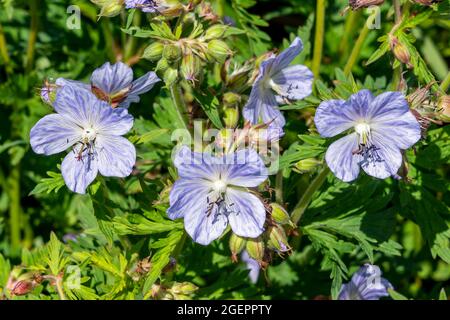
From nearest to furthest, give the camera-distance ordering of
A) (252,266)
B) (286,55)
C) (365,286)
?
(286,55) < (365,286) < (252,266)

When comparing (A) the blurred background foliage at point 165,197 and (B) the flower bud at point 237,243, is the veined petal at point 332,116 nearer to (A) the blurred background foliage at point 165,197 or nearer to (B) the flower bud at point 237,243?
(A) the blurred background foliage at point 165,197

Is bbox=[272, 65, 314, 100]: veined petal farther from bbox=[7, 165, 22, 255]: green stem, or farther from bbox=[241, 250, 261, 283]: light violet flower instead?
bbox=[7, 165, 22, 255]: green stem

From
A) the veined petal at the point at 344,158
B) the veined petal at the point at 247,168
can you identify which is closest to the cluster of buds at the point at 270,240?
the veined petal at the point at 247,168

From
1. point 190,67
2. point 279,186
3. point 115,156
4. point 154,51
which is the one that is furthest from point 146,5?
point 279,186

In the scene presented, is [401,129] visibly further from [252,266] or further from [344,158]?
[252,266]

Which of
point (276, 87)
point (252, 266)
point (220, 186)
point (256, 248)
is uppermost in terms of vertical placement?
point (276, 87)

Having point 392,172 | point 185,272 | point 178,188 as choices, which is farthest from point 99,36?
point 392,172

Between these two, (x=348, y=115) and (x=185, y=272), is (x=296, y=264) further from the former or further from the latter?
(x=348, y=115)
